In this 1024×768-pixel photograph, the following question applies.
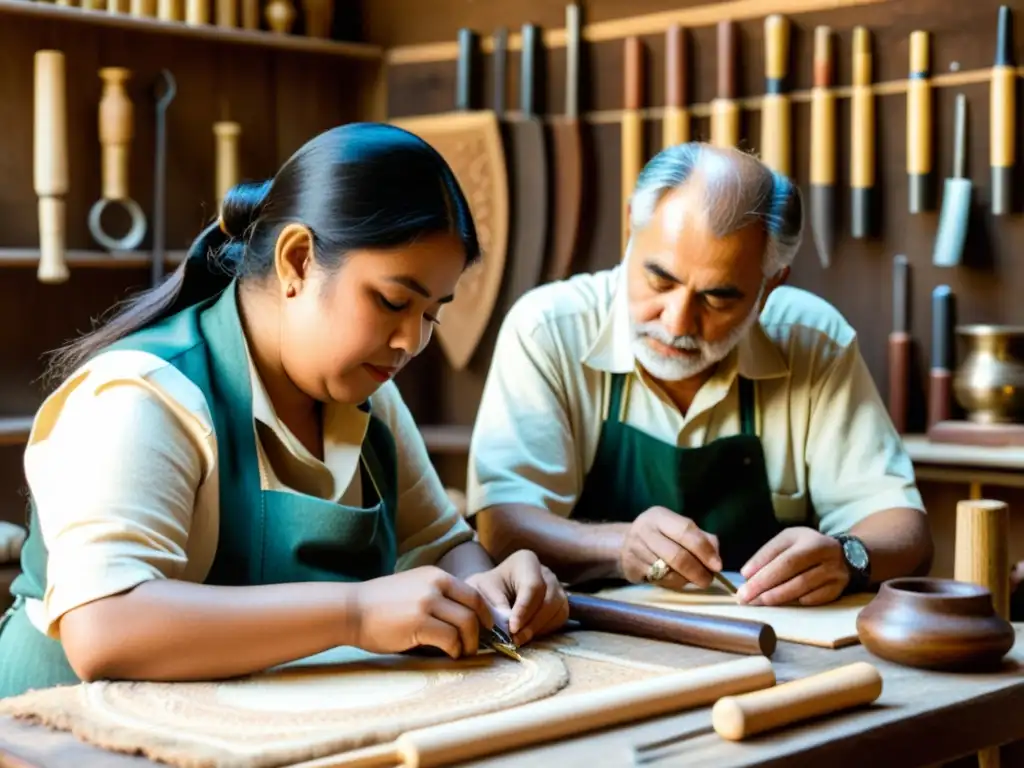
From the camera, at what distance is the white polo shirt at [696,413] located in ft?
9.27

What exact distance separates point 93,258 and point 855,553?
8.49 ft

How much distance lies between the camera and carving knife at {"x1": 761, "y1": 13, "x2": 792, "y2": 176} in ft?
13.1

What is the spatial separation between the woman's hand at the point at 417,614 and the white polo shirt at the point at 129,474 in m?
0.24

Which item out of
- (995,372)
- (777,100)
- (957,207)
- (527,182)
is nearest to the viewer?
(995,372)

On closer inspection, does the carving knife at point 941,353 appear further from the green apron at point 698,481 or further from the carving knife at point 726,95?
the green apron at point 698,481

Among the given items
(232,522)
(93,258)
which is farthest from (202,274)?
(93,258)

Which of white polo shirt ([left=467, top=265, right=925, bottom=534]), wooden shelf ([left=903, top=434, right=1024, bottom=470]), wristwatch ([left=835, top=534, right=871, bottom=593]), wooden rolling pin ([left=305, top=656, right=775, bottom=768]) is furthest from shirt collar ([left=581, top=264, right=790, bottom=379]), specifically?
wooden rolling pin ([left=305, top=656, right=775, bottom=768])

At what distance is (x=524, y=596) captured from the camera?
1.94 metres

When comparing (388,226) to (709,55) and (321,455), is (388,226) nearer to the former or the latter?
(321,455)

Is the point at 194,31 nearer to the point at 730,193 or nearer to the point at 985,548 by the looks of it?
the point at 730,193

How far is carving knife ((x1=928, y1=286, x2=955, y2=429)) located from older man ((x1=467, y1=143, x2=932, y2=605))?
84 cm

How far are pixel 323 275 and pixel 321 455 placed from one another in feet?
1.00

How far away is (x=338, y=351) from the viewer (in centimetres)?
195

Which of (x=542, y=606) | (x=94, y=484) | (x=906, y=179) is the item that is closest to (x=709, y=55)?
(x=906, y=179)
